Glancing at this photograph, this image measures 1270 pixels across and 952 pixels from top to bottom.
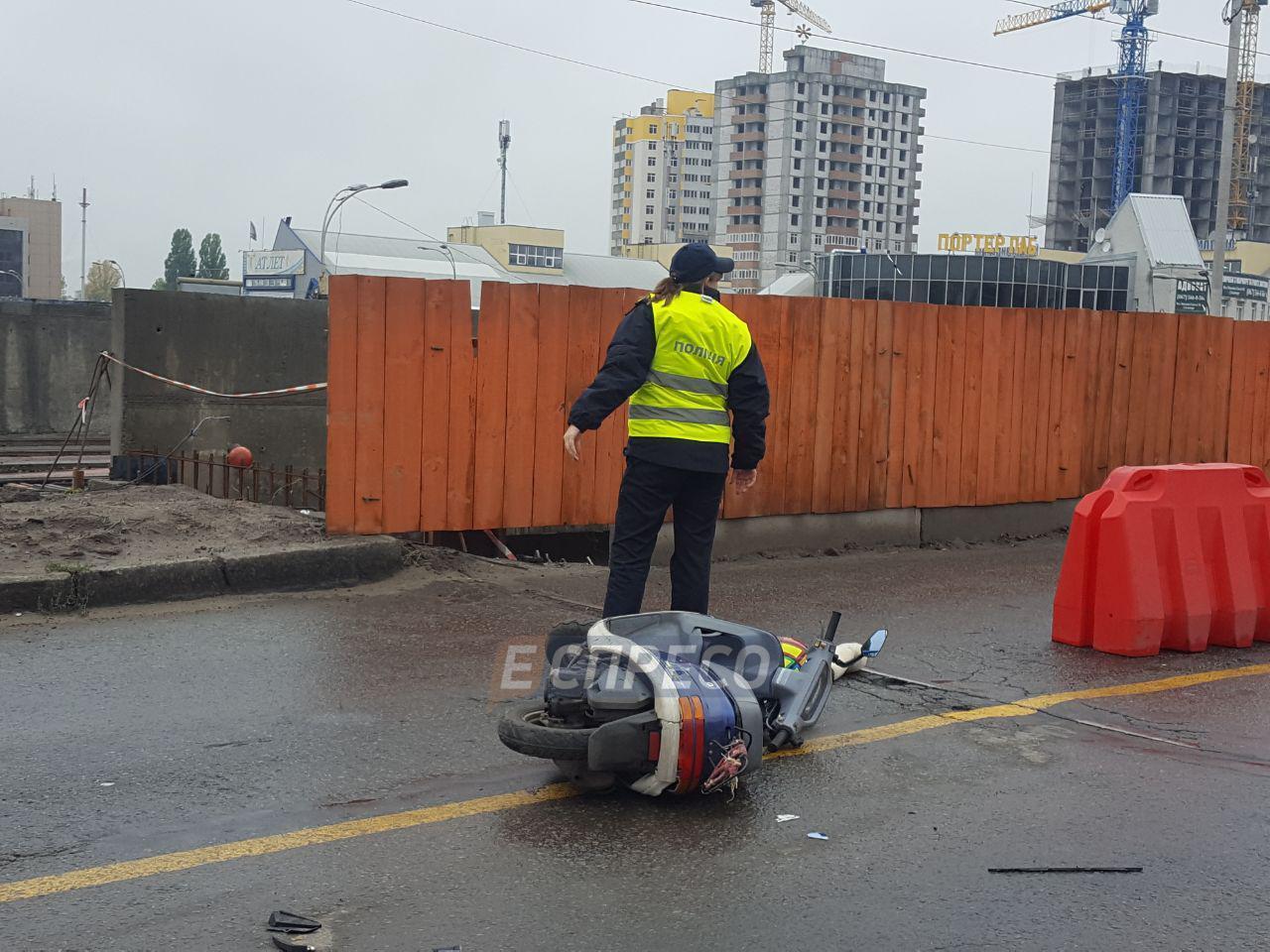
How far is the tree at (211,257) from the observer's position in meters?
144

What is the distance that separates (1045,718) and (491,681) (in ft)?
7.97

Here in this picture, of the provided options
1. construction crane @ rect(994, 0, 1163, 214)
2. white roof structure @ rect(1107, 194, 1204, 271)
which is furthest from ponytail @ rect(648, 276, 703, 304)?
construction crane @ rect(994, 0, 1163, 214)

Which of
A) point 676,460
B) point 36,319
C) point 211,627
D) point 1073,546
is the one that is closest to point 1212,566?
point 1073,546

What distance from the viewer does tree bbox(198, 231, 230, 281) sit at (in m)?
144

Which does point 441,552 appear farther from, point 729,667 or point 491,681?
point 729,667

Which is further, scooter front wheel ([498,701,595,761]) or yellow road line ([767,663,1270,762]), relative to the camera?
yellow road line ([767,663,1270,762])

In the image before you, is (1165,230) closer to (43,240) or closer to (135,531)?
(135,531)

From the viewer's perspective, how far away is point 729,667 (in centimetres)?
496

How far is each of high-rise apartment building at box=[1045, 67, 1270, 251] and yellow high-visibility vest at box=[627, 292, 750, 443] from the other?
16457cm

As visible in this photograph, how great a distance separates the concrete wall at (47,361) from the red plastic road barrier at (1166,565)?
1807 centimetres

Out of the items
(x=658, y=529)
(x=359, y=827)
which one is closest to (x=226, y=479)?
(x=658, y=529)

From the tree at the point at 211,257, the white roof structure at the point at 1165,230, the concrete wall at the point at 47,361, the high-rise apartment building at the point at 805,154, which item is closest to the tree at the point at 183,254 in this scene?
the tree at the point at 211,257

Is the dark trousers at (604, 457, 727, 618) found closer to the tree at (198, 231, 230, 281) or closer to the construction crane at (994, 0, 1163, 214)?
the tree at (198, 231, 230, 281)

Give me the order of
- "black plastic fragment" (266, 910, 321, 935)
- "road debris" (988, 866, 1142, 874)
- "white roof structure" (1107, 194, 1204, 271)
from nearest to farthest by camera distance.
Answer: "black plastic fragment" (266, 910, 321, 935)
"road debris" (988, 866, 1142, 874)
"white roof structure" (1107, 194, 1204, 271)
